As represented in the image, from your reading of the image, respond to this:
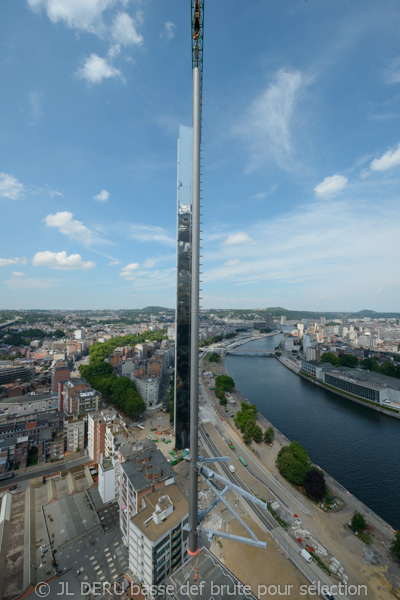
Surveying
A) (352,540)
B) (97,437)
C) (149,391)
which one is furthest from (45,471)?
(352,540)

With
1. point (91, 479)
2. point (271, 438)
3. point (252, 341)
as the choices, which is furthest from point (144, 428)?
point (252, 341)

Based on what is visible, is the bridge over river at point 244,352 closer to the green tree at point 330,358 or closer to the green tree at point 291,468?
the green tree at point 330,358

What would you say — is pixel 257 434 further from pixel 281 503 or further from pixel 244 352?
pixel 244 352

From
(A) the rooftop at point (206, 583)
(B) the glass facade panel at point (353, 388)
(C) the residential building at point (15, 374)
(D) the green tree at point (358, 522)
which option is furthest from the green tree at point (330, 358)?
(A) the rooftop at point (206, 583)

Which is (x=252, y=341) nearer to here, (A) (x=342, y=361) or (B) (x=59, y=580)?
(A) (x=342, y=361)

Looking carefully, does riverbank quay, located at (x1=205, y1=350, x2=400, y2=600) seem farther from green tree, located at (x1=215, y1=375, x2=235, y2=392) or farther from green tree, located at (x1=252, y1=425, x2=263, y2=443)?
green tree, located at (x1=215, y1=375, x2=235, y2=392)
